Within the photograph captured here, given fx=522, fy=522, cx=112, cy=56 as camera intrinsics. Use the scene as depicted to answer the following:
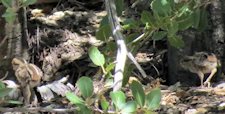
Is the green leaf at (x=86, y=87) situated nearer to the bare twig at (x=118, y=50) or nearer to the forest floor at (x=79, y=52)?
the bare twig at (x=118, y=50)

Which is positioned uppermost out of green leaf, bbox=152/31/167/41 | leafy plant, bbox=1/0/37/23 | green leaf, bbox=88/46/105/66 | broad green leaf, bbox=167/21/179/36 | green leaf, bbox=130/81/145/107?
leafy plant, bbox=1/0/37/23

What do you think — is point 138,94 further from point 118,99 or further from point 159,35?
point 159,35

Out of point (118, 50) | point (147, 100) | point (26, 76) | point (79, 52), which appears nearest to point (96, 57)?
point (118, 50)

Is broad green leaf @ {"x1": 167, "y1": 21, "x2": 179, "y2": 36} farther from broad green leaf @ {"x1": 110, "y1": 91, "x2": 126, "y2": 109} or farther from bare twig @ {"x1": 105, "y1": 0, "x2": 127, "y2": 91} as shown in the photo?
broad green leaf @ {"x1": 110, "y1": 91, "x2": 126, "y2": 109}

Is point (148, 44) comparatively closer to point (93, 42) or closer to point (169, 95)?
point (93, 42)

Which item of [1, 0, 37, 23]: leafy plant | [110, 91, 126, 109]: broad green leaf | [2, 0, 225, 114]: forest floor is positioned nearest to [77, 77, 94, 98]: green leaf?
[110, 91, 126, 109]: broad green leaf

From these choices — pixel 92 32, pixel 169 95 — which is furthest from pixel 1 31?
pixel 169 95
